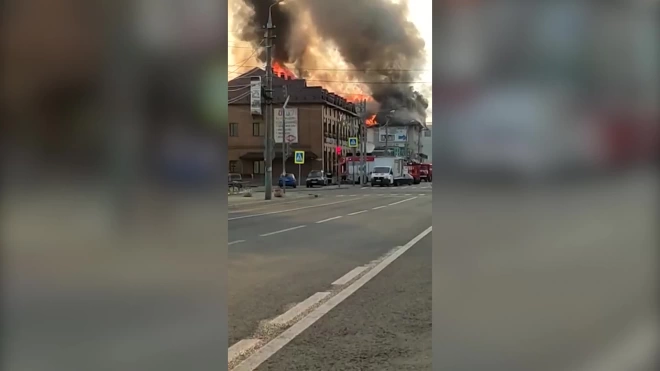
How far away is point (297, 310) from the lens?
487 centimetres

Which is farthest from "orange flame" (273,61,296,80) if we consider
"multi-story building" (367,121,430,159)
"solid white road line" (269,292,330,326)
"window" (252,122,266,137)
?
"solid white road line" (269,292,330,326)

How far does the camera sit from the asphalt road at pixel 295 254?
5.07 meters

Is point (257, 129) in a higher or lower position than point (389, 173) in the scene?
higher

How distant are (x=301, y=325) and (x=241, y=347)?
67 cm

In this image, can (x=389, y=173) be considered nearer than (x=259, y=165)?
Yes

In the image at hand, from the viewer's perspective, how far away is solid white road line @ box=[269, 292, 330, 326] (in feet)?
14.8

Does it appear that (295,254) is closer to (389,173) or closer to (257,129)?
(389,173)

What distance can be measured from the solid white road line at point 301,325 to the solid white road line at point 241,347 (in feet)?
0.25
